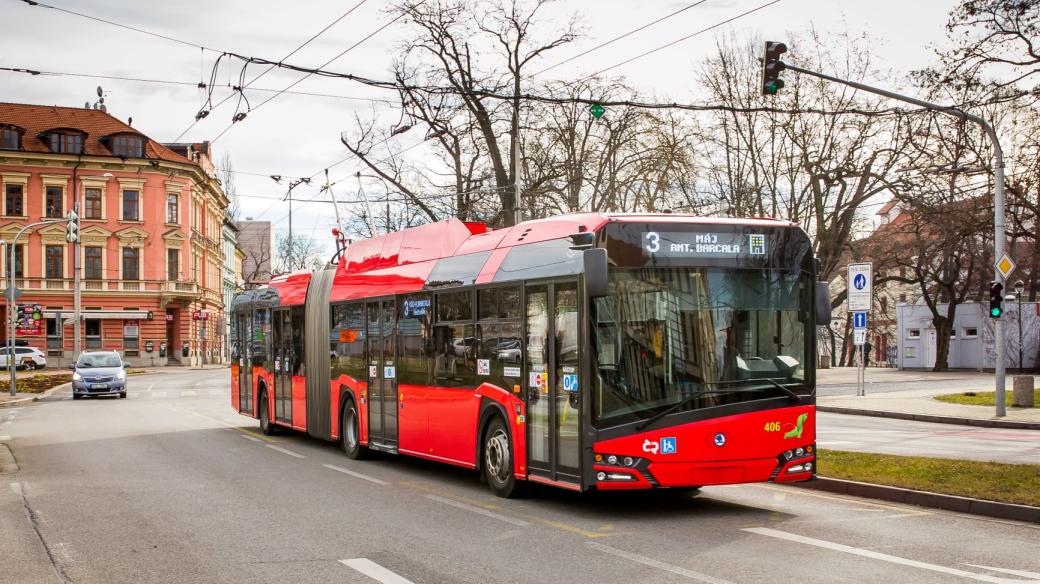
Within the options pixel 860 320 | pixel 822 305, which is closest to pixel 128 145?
pixel 860 320

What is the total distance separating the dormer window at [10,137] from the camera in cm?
7500

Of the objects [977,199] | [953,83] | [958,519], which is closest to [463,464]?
[958,519]

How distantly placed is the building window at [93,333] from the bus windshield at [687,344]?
7216cm

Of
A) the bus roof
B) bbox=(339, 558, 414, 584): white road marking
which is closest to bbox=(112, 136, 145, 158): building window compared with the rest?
the bus roof

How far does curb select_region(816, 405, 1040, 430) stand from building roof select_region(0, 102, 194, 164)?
57844mm

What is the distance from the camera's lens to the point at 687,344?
34.6 ft

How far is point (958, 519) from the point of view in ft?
35.0

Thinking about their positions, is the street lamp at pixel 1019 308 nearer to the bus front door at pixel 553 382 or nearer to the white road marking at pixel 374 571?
the bus front door at pixel 553 382

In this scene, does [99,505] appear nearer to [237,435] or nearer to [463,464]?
[463,464]

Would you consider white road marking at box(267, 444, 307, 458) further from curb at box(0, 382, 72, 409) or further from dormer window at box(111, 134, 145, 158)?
dormer window at box(111, 134, 145, 158)

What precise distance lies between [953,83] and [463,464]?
11660 millimetres

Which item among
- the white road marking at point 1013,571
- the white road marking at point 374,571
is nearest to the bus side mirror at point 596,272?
the white road marking at point 374,571

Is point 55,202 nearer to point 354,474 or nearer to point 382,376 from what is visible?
point 382,376

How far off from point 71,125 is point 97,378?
45564mm
